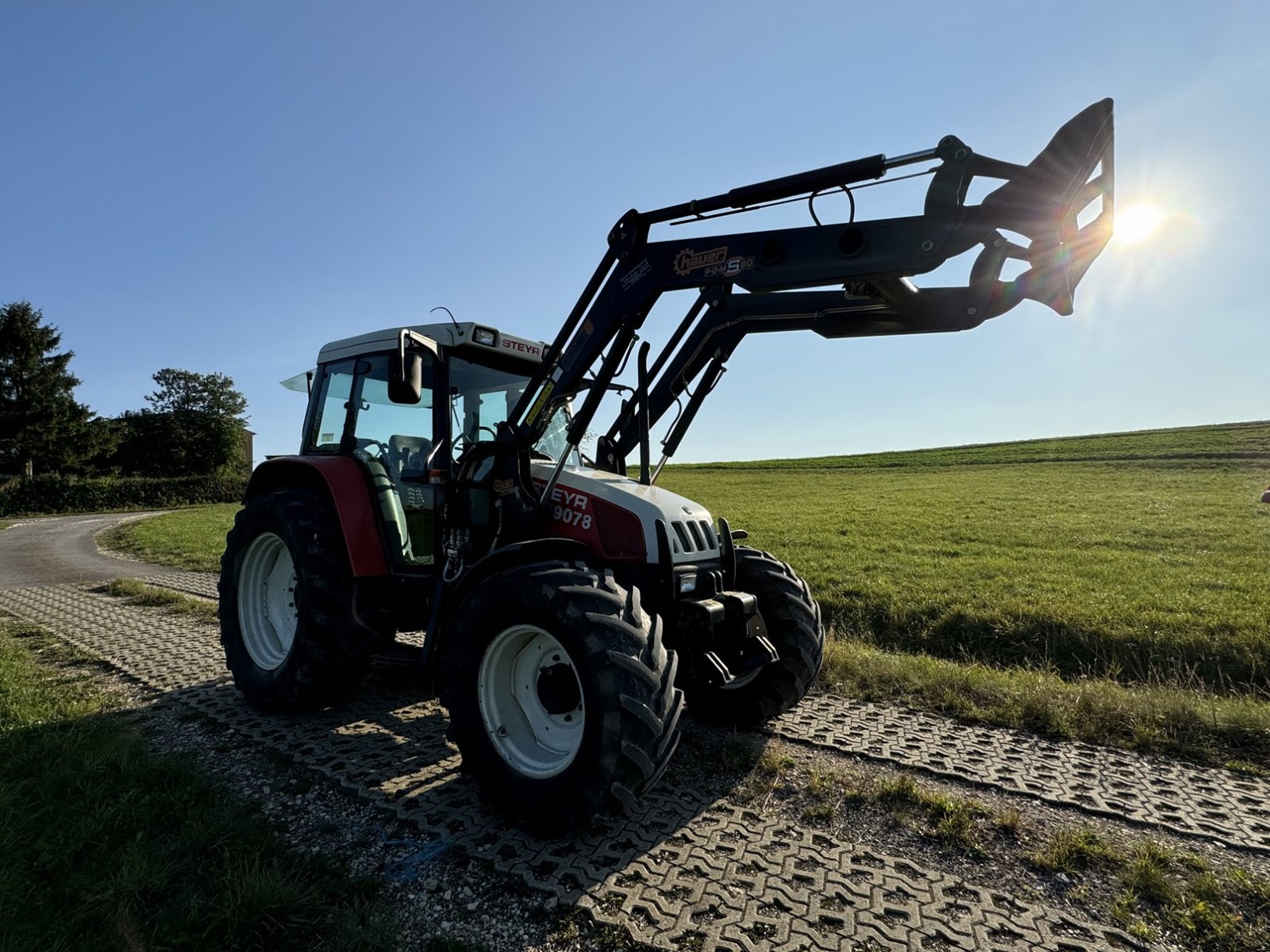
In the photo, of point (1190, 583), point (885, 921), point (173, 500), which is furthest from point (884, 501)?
point (173, 500)

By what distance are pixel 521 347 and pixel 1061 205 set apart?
328cm

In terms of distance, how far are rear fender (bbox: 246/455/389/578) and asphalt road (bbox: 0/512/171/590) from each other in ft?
29.2

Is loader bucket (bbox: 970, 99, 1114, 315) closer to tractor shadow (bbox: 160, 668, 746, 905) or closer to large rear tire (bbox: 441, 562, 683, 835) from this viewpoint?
large rear tire (bbox: 441, 562, 683, 835)

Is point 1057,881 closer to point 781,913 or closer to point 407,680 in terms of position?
point 781,913

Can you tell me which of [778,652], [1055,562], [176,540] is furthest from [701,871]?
[176,540]

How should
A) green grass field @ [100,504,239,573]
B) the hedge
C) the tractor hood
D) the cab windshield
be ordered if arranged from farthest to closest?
1. the hedge
2. green grass field @ [100,504,239,573]
3. the cab windshield
4. the tractor hood

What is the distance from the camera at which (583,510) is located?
3.96 metres

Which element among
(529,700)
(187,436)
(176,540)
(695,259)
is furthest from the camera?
(187,436)

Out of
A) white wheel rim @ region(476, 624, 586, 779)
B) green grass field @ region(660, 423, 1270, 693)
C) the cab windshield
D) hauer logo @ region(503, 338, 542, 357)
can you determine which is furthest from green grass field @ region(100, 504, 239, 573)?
green grass field @ region(660, 423, 1270, 693)

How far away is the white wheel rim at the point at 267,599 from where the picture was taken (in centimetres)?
517

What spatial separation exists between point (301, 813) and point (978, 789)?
3312 millimetres

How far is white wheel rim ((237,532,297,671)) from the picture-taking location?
5.17m

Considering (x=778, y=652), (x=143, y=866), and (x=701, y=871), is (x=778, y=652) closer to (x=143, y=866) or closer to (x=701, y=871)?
(x=701, y=871)

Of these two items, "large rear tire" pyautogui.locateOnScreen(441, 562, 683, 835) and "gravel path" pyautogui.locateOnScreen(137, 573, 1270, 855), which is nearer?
"large rear tire" pyautogui.locateOnScreen(441, 562, 683, 835)
